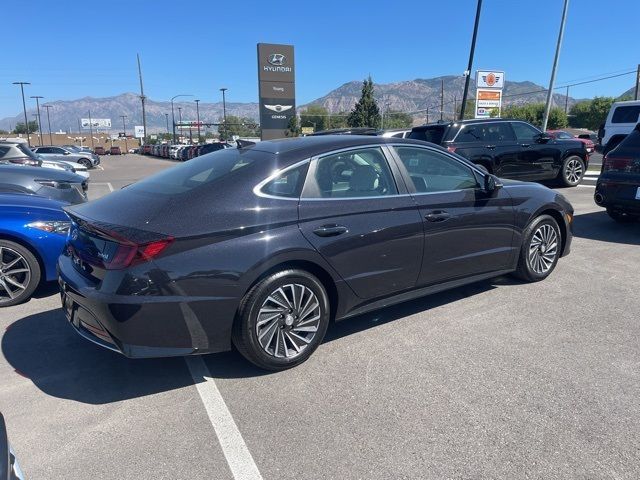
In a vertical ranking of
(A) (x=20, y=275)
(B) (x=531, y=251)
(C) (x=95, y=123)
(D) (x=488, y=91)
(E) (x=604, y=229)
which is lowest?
(C) (x=95, y=123)

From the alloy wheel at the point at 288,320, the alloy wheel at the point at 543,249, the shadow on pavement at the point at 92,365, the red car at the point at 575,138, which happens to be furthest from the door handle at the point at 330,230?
the red car at the point at 575,138

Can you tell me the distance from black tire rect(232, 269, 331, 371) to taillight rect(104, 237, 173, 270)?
2.07 ft

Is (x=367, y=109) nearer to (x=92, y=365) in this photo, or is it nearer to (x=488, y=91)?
(x=488, y=91)

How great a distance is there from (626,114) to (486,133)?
8449 mm

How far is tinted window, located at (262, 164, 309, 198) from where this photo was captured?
11.0 ft

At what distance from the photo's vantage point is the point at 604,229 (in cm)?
770

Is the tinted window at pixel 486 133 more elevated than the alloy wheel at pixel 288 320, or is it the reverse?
the tinted window at pixel 486 133

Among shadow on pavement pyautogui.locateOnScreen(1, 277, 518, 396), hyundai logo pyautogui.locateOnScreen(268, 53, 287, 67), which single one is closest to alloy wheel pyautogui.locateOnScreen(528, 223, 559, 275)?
shadow on pavement pyautogui.locateOnScreen(1, 277, 518, 396)

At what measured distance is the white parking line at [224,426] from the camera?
241 cm

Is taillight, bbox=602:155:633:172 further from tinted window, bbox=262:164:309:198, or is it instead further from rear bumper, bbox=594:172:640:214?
tinted window, bbox=262:164:309:198

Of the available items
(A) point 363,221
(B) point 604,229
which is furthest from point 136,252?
(B) point 604,229

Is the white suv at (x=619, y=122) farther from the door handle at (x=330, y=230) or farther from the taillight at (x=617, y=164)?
the door handle at (x=330, y=230)

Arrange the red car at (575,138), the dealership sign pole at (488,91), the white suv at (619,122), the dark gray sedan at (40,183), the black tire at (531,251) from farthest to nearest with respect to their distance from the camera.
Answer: the dealership sign pole at (488,91) < the white suv at (619,122) < the red car at (575,138) < the dark gray sedan at (40,183) < the black tire at (531,251)

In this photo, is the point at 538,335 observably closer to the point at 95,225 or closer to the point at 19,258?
the point at 95,225
